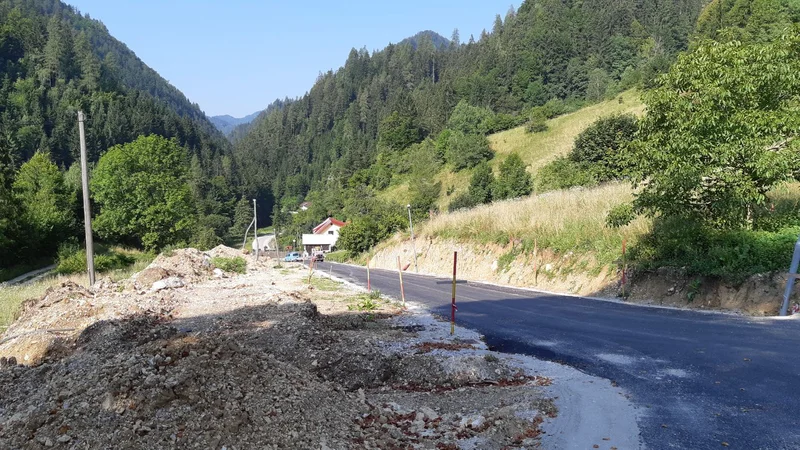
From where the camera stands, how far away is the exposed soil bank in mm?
12070

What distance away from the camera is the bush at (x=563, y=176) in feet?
138

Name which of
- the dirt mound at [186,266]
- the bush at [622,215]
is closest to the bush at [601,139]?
the bush at [622,215]

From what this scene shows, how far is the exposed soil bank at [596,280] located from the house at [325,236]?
6759 cm

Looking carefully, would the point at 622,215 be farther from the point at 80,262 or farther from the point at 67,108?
the point at 67,108

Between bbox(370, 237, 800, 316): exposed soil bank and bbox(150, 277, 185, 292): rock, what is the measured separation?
14.2m

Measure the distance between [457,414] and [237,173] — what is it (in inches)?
6725

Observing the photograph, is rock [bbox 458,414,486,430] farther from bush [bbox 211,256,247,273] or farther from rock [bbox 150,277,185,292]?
bush [bbox 211,256,247,273]

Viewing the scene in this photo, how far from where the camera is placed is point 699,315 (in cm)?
1166

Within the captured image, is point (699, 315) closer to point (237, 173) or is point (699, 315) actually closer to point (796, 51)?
point (796, 51)

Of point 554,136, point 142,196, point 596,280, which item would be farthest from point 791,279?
point 554,136

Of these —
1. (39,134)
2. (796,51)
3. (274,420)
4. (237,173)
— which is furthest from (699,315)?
(237,173)

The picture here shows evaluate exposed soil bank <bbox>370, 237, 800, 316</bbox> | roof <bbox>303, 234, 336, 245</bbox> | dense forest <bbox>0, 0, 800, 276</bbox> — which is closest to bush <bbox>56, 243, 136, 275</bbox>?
dense forest <bbox>0, 0, 800, 276</bbox>

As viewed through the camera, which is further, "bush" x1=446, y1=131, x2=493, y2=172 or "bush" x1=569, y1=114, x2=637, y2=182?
"bush" x1=446, y1=131, x2=493, y2=172

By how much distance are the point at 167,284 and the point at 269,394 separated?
1715cm
